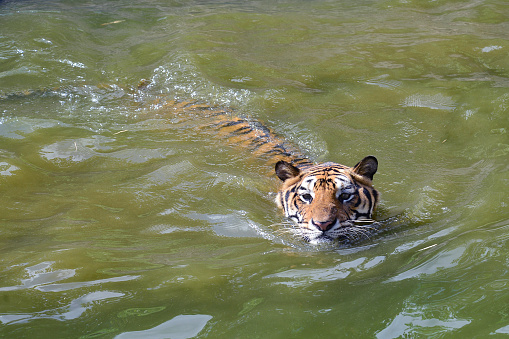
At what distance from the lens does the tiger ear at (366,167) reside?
3.95 meters

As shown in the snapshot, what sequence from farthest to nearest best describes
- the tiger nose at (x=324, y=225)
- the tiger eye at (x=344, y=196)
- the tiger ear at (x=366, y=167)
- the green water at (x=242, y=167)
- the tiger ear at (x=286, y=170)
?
the tiger ear at (x=286, y=170) → the tiger ear at (x=366, y=167) → the tiger eye at (x=344, y=196) → the tiger nose at (x=324, y=225) → the green water at (x=242, y=167)

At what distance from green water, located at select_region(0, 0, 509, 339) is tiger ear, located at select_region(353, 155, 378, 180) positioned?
33cm

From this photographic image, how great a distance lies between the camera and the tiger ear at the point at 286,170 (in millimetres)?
4152

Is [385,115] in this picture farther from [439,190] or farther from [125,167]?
[125,167]

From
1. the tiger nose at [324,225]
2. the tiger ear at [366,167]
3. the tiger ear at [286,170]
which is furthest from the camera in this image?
the tiger ear at [286,170]

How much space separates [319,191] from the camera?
149 inches

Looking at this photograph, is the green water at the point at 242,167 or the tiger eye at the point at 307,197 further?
the tiger eye at the point at 307,197

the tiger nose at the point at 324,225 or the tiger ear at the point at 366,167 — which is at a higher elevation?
the tiger ear at the point at 366,167

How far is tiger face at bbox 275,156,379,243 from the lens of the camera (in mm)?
3535

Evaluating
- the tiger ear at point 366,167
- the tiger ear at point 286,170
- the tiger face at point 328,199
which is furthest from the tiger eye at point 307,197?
the tiger ear at point 366,167

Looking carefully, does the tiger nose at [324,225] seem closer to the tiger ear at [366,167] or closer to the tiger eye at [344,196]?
the tiger eye at [344,196]

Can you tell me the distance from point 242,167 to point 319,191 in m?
1.22

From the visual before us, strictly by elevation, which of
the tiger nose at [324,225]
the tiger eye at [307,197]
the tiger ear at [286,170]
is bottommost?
the tiger nose at [324,225]

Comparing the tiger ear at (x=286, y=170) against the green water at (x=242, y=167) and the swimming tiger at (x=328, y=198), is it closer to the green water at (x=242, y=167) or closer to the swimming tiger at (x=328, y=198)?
the swimming tiger at (x=328, y=198)
